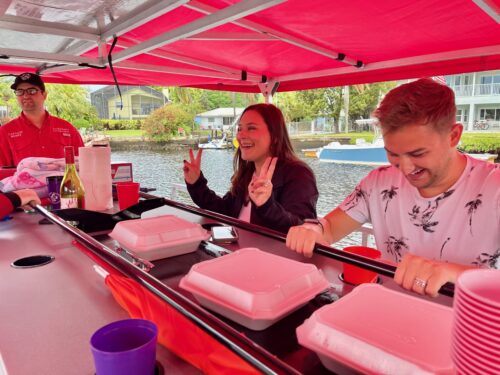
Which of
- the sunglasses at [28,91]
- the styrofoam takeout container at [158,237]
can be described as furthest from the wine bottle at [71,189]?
the sunglasses at [28,91]

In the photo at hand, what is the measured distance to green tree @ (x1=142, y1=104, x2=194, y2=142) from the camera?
8656 mm

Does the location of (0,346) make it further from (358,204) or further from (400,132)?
(358,204)

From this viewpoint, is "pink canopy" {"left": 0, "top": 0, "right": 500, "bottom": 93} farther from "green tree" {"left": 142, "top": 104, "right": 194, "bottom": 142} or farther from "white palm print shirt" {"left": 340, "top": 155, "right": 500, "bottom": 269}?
"green tree" {"left": 142, "top": 104, "right": 194, "bottom": 142}

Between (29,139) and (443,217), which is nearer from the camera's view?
(443,217)

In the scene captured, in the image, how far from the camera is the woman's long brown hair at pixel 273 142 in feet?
8.02

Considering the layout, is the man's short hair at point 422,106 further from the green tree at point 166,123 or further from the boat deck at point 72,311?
the green tree at point 166,123

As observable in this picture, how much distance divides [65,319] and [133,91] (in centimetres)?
1002

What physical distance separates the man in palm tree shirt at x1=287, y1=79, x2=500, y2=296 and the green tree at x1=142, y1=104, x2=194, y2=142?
7583mm

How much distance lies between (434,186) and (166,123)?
8086 millimetres

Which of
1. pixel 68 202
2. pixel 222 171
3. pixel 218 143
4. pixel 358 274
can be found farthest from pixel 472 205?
pixel 218 143

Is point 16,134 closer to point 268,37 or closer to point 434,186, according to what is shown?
point 268,37

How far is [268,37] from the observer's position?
225 centimetres

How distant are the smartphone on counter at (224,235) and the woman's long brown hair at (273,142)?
949 mm

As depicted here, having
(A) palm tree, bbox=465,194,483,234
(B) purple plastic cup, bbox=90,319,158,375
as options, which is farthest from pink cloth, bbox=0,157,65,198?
(A) palm tree, bbox=465,194,483,234
